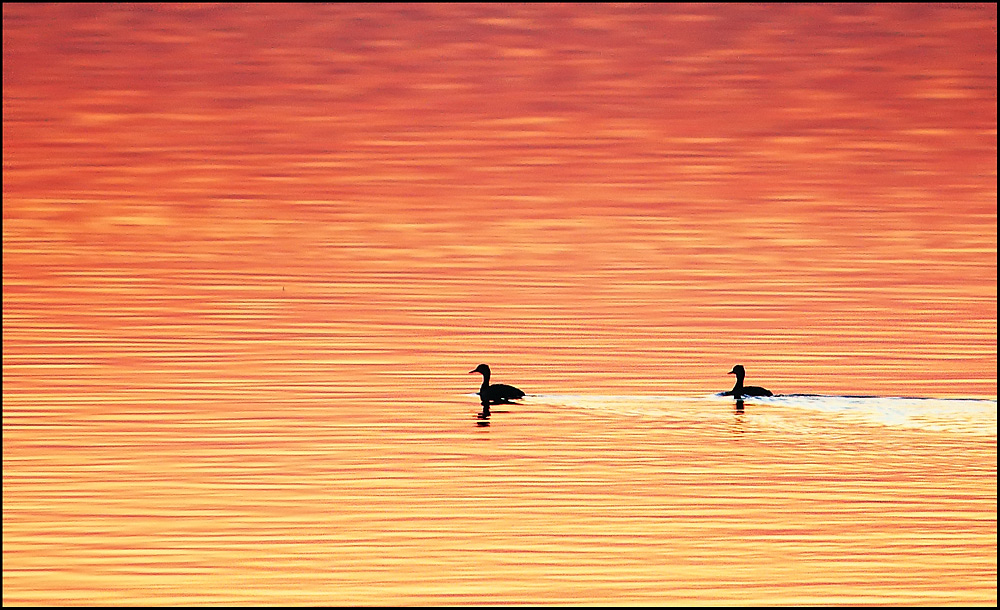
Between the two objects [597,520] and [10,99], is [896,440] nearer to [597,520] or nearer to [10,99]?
[597,520]

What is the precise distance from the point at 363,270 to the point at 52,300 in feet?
14.3

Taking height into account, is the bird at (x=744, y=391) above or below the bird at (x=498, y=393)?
above

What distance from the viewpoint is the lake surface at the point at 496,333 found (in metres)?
15.0

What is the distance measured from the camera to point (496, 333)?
2478 cm

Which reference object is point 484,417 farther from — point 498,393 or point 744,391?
point 744,391

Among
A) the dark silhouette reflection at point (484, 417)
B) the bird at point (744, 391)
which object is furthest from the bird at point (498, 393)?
the bird at point (744, 391)

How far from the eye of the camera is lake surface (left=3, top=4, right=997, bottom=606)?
15039mm

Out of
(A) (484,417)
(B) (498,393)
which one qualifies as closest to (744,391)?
(B) (498,393)

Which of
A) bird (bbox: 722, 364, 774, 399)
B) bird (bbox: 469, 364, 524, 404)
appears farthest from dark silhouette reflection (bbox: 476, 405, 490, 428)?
bird (bbox: 722, 364, 774, 399)

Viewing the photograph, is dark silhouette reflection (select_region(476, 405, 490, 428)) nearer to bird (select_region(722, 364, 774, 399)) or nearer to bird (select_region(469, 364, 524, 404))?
bird (select_region(469, 364, 524, 404))

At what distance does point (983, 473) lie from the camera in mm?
17500

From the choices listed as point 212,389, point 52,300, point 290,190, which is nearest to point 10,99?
point 290,190

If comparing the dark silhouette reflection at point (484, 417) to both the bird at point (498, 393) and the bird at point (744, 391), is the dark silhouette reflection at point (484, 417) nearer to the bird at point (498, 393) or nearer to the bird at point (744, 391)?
the bird at point (498, 393)

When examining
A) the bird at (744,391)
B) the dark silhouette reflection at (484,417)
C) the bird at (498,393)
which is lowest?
the dark silhouette reflection at (484,417)
